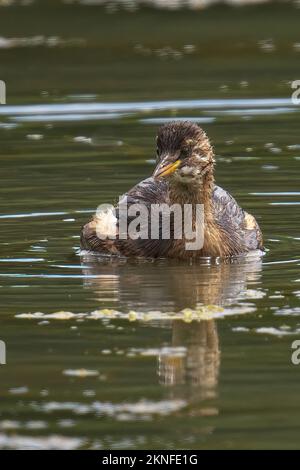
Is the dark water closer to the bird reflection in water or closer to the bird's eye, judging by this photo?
the bird reflection in water

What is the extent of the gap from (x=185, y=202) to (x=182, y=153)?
563 millimetres

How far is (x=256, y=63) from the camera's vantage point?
24.2 m

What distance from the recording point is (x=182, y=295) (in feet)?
38.2

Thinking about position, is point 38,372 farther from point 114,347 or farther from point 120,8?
point 120,8

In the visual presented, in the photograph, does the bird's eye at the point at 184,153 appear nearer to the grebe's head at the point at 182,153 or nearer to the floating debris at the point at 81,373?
the grebe's head at the point at 182,153

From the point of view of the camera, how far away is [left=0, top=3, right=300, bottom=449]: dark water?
8.63 m

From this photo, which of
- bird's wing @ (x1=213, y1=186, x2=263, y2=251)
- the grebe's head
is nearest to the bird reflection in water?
bird's wing @ (x1=213, y1=186, x2=263, y2=251)

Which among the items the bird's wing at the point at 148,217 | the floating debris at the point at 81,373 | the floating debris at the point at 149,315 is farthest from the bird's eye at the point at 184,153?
the floating debris at the point at 81,373

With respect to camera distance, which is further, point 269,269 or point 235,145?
point 235,145

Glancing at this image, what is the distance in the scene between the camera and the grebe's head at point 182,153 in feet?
41.5

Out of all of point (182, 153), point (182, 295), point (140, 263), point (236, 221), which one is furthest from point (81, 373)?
point (236, 221)
